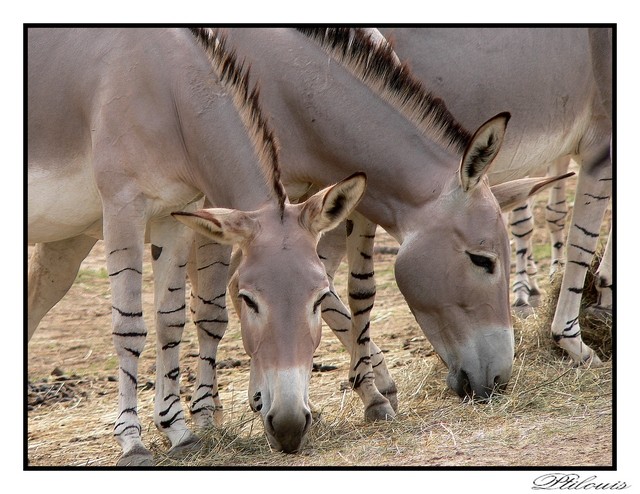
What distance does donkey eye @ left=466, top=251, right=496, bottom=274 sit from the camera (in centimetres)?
645

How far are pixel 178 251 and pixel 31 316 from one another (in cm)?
163

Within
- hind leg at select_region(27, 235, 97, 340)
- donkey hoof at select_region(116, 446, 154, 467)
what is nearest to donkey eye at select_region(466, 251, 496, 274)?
donkey hoof at select_region(116, 446, 154, 467)

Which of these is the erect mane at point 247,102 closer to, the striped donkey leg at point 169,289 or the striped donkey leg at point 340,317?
the striped donkey leg at point 169,289

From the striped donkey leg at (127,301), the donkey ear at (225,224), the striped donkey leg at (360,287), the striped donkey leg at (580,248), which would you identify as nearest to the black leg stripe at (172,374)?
the striped donkey leg at (127,301)

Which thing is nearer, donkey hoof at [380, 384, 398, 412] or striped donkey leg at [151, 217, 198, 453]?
striped donkey leg at [151, 217, 198, 453]

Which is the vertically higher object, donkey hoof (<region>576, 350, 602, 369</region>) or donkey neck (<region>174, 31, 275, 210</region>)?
donkey neck (<region>174, 31, 275, 210</region>)

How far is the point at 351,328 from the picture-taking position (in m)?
7.82

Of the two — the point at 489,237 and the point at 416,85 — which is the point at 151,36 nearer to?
the point at 416,85

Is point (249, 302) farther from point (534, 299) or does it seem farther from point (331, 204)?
point (534, 299)

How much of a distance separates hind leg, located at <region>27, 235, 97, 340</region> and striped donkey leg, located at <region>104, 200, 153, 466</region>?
5.19 feet

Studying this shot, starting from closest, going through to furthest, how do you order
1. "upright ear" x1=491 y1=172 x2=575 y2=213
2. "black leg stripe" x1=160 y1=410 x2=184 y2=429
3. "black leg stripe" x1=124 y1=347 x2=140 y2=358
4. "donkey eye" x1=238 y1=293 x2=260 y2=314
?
1. "donkey eye" x1=238 y1=293 x2=260 y2=314
2. "black leg stripe" x1=124 y1=347 x2=140 y2=358
3. "upright ear" x1=491 y1=172 x2=575 y2=213
4. "black leg stripe" x1=160 y1=410 x2=184 y2=429

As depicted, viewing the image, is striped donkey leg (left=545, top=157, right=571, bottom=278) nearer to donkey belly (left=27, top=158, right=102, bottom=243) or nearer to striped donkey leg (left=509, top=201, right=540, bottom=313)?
striped donkey leg (left=509, top=201, right=540, bottom=313)

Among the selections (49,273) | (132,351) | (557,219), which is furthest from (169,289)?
(557,219)

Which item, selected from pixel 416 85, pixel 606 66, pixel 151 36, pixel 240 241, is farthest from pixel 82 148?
pixel 606 66
